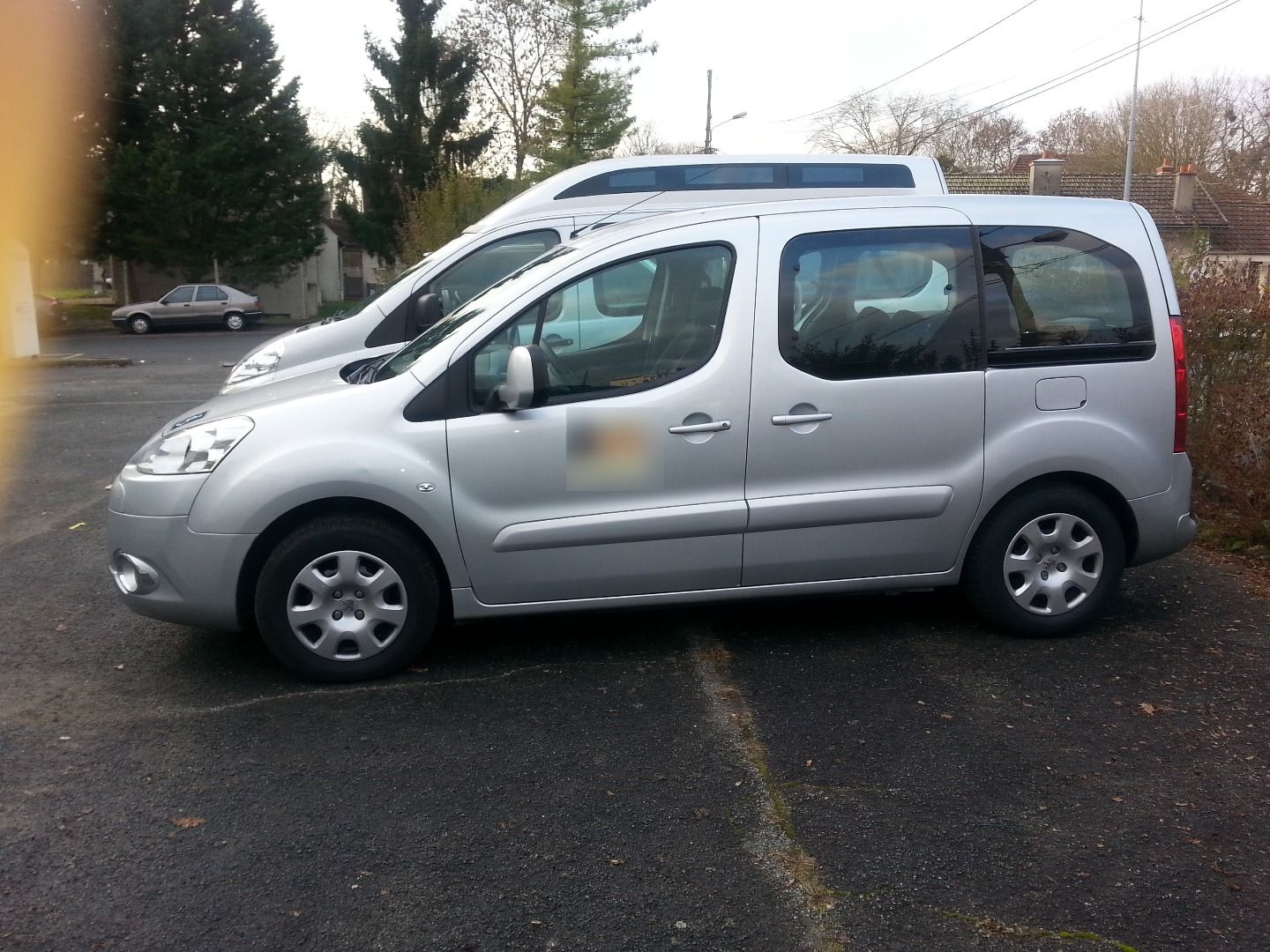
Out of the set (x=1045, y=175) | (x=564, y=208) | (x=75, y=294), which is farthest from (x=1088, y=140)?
(x=75, y=294)

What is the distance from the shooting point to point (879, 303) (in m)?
5.13

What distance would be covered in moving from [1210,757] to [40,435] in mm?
11507

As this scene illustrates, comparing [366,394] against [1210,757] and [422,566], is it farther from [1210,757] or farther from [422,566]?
[1210,757]

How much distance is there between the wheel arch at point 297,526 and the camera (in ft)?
15.5

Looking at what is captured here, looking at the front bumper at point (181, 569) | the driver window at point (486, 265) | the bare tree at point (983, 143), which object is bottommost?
the front bumper at point (181, 569)

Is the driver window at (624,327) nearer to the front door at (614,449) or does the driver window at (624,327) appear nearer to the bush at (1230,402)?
the front door at (614,449)

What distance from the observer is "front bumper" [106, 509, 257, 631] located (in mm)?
4684

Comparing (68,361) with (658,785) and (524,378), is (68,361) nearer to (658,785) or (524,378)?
(524,378)

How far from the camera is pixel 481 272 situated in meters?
8.74

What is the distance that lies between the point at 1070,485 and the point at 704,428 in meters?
1.75

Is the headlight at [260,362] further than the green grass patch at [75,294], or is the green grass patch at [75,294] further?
the green grass patch at [75,294]

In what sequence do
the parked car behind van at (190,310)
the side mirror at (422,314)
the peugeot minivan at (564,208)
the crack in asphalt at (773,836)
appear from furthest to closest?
the parked car behind van at (190,310)
the peugeot minivan at (564,208)
the side mirror at (422,314)
the crack in asphalt at (773,836)

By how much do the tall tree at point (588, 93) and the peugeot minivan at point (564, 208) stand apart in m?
26.5

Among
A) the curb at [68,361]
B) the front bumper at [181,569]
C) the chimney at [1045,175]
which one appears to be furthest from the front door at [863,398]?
the chimney at [1045,175]
